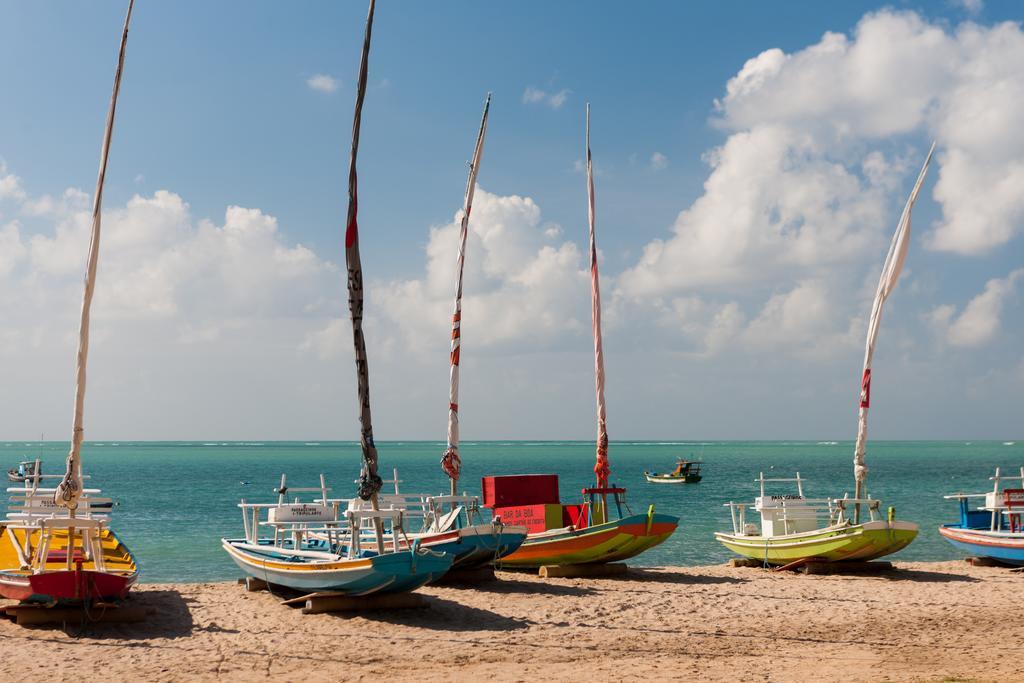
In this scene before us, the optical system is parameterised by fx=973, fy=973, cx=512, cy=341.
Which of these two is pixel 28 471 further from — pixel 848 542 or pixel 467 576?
pixel 848 542

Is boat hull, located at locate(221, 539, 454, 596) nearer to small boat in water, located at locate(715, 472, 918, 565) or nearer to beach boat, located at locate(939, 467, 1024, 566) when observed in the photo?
small boat in water, located at locate(715, 472, 918, 565)

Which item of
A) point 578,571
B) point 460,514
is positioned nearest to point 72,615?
point 460,514

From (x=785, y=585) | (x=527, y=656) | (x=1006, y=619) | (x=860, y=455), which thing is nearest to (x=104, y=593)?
(x=527, y=656)

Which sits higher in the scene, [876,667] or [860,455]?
[860,455]

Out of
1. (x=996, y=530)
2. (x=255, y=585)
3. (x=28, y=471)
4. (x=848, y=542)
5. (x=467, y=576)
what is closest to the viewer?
(x=255, y=585)

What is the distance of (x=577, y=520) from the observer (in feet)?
90.2

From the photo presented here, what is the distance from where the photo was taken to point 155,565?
3572 cm

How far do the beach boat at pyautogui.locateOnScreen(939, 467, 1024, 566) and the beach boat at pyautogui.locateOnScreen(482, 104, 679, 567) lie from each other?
958 cm

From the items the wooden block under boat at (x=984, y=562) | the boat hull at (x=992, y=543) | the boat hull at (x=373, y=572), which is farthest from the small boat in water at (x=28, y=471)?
the wooden block under boat at (x=984, y=562)

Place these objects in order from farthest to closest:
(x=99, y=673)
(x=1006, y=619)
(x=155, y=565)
Answer: (x=155, y=565) < (x=1006, y=619) < (x=99, y=673)

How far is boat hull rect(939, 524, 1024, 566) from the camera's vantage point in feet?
91.1

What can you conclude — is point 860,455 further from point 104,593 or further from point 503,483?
point 104,593

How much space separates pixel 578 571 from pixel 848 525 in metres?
7.59

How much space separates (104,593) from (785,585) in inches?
626
